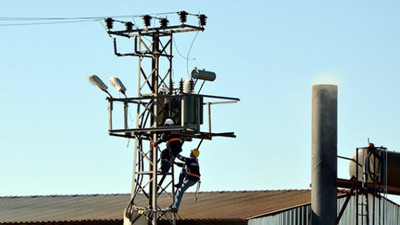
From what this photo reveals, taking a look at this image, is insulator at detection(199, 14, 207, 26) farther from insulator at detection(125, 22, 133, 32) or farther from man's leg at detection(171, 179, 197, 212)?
man's leg at detection(171, 179, 197, 212)

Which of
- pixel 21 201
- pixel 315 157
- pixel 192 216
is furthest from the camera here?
pixel 21 201

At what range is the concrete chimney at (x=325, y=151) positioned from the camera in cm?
3975

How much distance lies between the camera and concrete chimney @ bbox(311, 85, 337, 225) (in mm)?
39750

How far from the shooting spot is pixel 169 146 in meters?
40.1

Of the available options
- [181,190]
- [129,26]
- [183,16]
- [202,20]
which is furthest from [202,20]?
[181,190]

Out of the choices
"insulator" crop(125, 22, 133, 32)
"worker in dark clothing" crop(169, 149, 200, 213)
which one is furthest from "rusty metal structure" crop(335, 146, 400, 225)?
"insulator" crop(125, 22, 133, 32)

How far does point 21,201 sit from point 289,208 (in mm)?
20629

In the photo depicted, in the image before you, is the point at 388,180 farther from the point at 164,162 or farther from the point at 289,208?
the point at 164,162

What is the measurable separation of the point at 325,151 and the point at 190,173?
169 inches

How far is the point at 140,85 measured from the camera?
135 ft

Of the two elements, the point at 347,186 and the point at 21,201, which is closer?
the point at 347,186

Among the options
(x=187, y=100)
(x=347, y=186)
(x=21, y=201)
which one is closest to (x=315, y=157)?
(x=347, y=186)

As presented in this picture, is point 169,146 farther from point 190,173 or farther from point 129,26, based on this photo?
point 129,26

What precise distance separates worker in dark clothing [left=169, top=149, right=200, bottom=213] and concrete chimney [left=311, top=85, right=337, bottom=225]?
12.0ft
